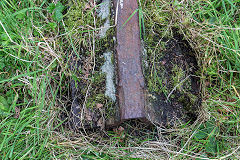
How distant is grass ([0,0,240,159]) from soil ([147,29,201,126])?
3.4 inches

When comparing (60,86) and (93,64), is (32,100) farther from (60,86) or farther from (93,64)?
(93,64)

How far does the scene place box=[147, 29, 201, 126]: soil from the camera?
218 cm

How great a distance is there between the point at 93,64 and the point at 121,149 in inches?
34.3

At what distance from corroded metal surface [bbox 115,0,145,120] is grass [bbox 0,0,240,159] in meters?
0.13

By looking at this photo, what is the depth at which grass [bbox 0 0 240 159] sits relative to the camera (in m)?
2.16

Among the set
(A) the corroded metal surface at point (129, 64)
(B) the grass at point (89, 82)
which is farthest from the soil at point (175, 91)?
(A) the corroded metal surface at point (129, 64)

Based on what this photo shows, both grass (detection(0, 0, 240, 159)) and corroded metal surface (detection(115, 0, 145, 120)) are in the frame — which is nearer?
corroded metal surface (detection(115, 0, 145, 120))

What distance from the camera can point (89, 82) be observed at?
2.20 meters

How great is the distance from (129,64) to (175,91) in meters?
0.59

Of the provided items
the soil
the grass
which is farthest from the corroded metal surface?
the soil

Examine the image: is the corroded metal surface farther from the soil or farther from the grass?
the soil

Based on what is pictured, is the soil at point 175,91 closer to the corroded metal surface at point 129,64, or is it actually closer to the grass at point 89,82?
the grass at point 89,82

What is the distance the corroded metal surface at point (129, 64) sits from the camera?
6.24 ft

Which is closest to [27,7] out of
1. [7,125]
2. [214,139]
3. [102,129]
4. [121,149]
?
[7,125]
